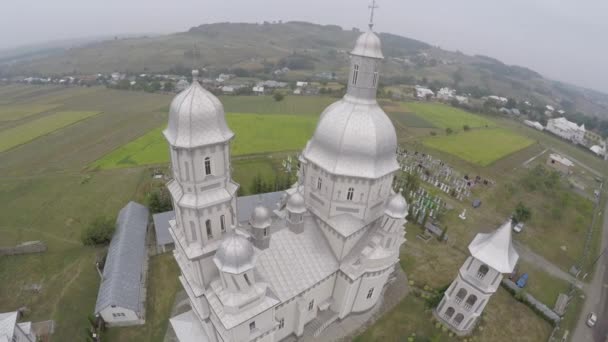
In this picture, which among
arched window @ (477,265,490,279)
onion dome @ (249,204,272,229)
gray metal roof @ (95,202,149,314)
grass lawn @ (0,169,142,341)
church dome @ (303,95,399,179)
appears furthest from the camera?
grass lawn @ (0,169,142,341)

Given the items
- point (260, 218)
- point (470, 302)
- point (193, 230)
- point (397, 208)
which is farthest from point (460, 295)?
point (193, 230)

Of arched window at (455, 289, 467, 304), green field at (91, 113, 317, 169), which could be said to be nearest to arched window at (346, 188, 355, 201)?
arched window at (455, 289, 467, 304)

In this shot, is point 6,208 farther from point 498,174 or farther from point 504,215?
point 498,174

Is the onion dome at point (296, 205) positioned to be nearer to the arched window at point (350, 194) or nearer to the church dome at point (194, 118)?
the arched window at point (350, 194)

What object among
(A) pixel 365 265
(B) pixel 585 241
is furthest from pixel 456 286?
(B) pixel 585 241

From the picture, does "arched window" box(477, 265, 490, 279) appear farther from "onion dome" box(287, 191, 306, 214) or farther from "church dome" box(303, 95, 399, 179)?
"onion dome" box(287, 191, 306, 214)

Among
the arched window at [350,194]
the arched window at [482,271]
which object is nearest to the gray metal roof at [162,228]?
the arched window at [350,194]
